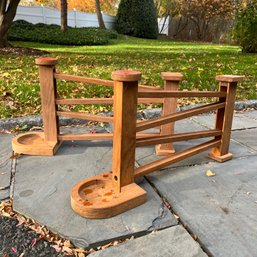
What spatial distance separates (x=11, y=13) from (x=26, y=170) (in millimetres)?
8610

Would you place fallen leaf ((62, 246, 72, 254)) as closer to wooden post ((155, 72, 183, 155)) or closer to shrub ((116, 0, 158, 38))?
wooden post ((155, 72, 183, 155))

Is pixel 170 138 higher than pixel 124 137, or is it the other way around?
pixel 124 137

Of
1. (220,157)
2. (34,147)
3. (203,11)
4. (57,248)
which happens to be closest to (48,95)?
(34,147)

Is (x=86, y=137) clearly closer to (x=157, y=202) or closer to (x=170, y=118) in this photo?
(x=170, y=118)

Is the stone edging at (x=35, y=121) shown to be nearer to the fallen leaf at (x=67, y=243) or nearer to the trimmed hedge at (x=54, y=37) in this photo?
the fallen leaf at (x=67, y=243)

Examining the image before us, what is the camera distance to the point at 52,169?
264 cm

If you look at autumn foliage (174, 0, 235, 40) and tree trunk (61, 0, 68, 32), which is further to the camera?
autumn foliage (174, 0, 235, 40)

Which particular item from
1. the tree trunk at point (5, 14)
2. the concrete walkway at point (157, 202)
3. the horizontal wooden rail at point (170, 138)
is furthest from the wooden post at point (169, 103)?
the tree trunk at point (5, 14)

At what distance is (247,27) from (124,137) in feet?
32.0

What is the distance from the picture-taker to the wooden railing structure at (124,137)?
6.68 ft

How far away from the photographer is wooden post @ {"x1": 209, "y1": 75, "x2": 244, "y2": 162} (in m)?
2.73

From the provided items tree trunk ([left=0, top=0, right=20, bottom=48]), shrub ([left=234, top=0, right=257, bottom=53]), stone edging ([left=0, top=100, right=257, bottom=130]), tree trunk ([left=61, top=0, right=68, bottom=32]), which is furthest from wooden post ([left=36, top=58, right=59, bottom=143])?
tree trunk ([left=61, top=0, right=68, bottom=32])

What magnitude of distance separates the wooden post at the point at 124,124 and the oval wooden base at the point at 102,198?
7 cm

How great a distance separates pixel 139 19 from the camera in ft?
74.2
